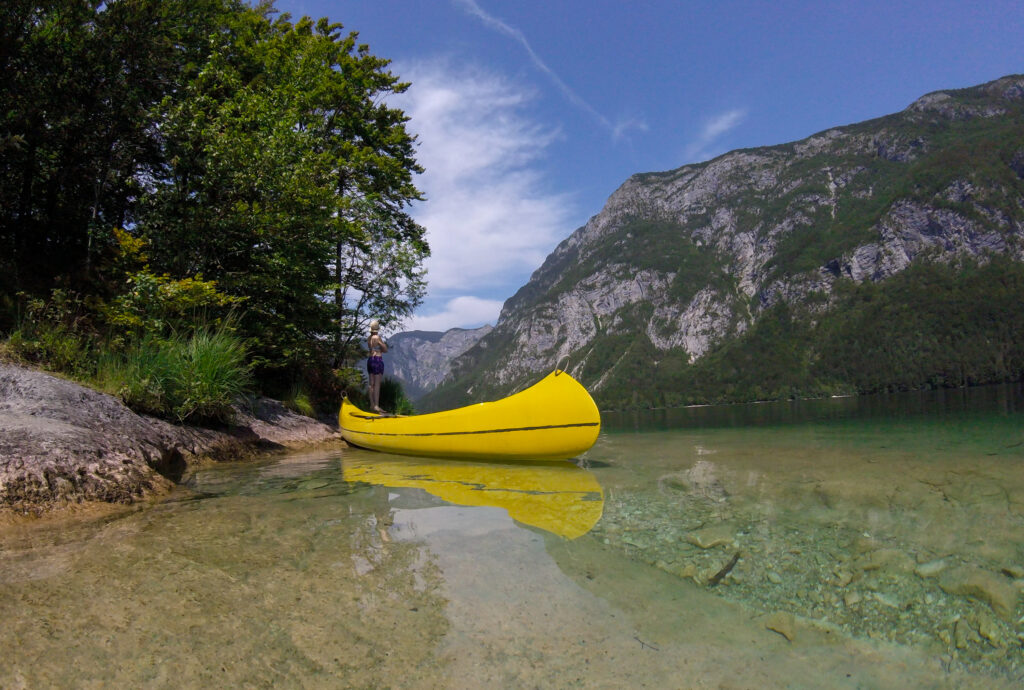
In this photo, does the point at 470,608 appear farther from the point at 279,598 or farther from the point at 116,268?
the point at 116,268

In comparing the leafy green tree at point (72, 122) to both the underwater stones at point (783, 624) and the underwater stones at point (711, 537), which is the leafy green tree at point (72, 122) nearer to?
the underwater stones at point (711, 537)

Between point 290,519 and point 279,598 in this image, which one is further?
point 290,519

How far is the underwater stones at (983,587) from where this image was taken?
7.47 feet

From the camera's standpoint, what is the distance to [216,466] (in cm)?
623

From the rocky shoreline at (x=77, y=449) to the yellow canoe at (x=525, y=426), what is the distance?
3.17 meters

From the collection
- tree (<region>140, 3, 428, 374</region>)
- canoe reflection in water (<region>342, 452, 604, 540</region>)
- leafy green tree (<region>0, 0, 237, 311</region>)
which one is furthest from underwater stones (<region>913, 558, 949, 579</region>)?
leafy green tree (<region>0, 0, 237, 311</region>)

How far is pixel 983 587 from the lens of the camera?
2.44 metres

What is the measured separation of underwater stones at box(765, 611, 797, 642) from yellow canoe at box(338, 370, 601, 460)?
159 inches

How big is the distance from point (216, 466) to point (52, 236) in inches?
294

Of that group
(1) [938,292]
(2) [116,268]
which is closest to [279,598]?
(2) [116,268]

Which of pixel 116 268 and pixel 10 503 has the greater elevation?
pixel 116 268

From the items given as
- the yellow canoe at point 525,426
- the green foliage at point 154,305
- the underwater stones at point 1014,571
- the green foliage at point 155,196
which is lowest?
the underwater stones at point 1014,571

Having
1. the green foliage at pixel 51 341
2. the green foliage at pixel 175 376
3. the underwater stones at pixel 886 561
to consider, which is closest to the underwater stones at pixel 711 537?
the underwater stones at pixel 886 561

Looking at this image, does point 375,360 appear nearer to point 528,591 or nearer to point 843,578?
point 528,591
